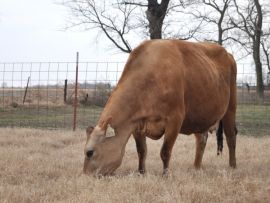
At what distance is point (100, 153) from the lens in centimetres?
647

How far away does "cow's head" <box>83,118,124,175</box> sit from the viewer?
21.2ft

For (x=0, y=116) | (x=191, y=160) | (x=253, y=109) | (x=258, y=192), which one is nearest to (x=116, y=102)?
(x=258, y=192)

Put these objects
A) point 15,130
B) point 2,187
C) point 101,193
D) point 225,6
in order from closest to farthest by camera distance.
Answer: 1. point 101,193
2. point 2,187
3. point 15,130
4. point 225,6

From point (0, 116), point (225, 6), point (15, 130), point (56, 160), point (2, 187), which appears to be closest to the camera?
point (2, 187)

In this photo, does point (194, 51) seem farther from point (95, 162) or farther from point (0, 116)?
point (0, 116)

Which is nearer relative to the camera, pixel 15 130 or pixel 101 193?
pixel 101 193

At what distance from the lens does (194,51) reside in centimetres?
834

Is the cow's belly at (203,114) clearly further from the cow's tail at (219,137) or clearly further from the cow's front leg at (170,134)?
the cow's tail at (219,137)

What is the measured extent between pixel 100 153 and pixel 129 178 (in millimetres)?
488

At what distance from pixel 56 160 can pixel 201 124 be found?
102 inches

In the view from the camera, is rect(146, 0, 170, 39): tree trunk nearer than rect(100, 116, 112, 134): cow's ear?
No

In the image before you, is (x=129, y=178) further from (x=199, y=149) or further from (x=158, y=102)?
(x=199, y=149)

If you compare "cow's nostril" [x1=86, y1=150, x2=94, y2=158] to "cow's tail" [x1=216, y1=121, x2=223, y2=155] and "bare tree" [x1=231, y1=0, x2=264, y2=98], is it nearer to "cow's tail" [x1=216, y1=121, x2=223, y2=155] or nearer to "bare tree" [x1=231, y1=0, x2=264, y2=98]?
"cow's tail" [x1=216, y1=121, x2=223, y2=155]

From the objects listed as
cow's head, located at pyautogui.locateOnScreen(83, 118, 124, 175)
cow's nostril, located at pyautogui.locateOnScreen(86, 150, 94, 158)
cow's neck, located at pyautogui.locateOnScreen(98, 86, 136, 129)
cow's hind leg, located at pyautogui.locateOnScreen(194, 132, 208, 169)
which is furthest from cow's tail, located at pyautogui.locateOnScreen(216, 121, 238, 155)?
cow's nostril, located at pyautogui.locateOnScreen(86, 150, 94, 158)
